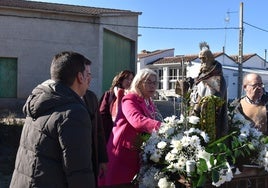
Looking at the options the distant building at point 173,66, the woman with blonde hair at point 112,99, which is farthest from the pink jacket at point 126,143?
the distant building at point 173,66

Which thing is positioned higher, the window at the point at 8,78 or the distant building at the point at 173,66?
the distant building at the point at 173,66

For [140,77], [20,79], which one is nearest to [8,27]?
[20,79]

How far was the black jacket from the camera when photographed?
2311 millimetres

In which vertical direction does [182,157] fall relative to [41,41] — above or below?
below

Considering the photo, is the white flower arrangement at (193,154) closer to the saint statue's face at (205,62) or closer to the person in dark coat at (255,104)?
the saint statue's face at (205,62)

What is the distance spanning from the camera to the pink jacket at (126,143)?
3484mm

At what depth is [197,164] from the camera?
277 centimetres

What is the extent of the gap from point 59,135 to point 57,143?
6 cm

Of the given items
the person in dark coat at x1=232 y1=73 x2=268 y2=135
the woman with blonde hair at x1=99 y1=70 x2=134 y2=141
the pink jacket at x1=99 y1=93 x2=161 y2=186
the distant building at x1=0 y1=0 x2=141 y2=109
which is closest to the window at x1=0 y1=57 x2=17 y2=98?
the distant building at x1=0 y1=0 x2=141 y2=109

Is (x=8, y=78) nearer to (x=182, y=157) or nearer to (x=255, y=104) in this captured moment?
(x=255, y=104)

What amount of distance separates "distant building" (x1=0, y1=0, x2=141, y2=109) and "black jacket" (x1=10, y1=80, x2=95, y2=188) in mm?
17309

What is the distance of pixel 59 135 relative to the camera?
2.33 m

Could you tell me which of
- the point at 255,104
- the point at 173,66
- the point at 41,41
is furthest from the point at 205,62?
the point at 173,66

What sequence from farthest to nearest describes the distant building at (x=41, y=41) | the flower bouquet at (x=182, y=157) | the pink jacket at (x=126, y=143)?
the distant building at (x=41, y=41) < the pink jacket at (x=126, y=143) < the flower bouquet at (x=182, y=157)
